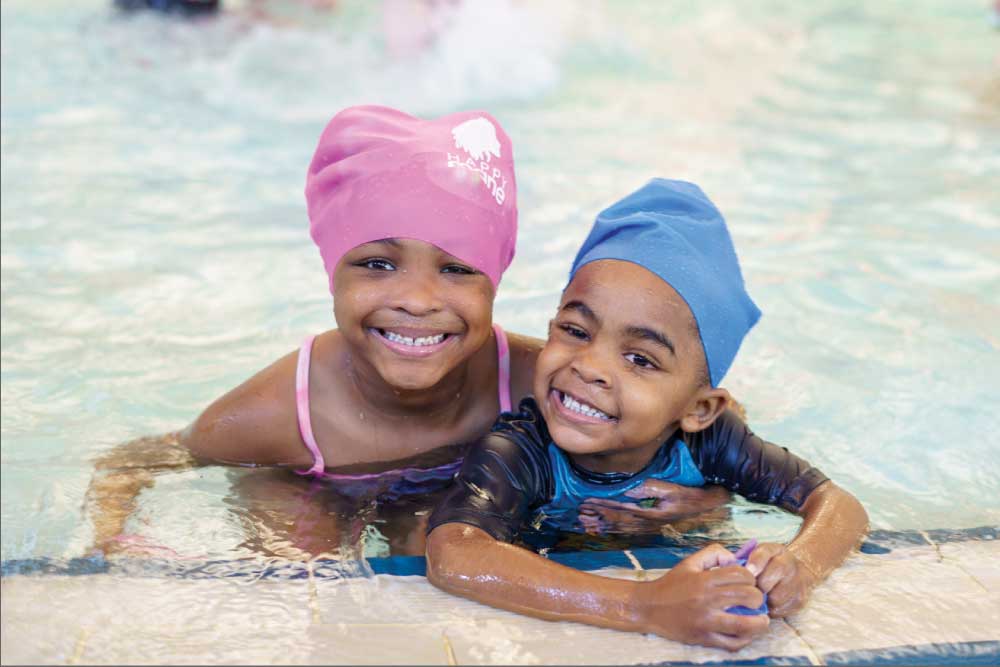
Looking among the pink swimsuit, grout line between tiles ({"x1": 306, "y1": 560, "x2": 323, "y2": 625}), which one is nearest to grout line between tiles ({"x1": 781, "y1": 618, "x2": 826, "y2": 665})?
grout line between tiles ({"x1": 306, "y1": 560, "x2": 323, "y2": 625})

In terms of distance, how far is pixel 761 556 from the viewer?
9.00 ft

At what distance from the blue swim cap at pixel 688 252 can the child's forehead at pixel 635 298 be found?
0.02 meters

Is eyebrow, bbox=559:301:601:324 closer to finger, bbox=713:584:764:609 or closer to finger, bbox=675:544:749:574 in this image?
finger, bbox=675:544:749:574

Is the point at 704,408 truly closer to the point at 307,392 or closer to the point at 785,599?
the point at 785,599

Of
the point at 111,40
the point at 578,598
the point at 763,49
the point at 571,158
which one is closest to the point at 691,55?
the point at 763,49

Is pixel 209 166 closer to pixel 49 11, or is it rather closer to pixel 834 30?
pixel 49 11

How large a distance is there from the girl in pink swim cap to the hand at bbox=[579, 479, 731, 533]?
0.05 m

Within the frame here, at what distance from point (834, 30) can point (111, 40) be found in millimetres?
8408

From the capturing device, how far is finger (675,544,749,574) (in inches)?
104

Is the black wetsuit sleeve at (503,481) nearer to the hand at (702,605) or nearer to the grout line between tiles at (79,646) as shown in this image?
the hand at (702,605)

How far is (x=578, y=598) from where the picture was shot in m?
2.63

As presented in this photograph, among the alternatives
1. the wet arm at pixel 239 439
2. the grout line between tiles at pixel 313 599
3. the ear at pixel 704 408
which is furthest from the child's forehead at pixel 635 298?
the wet arm at pixel 239 439

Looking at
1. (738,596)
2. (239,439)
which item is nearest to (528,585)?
(738,596)

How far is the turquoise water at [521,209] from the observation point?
14.6ft
